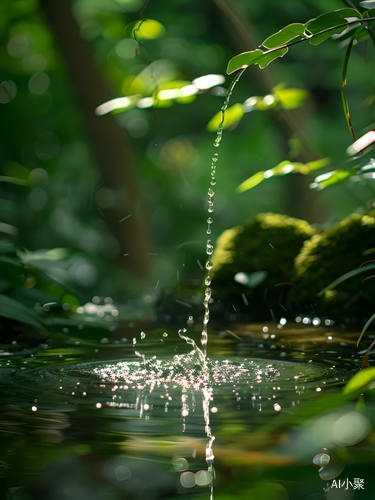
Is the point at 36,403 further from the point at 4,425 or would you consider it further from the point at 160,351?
the point at 160,351

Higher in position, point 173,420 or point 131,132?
point 131,132

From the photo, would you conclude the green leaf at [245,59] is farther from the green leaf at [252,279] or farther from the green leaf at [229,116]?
the green leaf at [252,279]

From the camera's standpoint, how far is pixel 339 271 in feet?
15.1

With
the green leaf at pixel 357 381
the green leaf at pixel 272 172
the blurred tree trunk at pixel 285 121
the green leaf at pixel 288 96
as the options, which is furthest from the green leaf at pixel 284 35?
the blurred tree trunk at pixel 285 121

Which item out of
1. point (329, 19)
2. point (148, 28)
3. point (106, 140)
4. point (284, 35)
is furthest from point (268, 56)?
point (106, 140)

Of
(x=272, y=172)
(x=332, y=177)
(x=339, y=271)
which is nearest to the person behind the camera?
(x=332, y=177)

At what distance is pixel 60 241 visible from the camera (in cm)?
988

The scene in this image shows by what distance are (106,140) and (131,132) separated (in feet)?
13.3

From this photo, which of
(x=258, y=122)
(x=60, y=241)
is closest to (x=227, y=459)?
(x=60, y=241)

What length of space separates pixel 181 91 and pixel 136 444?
2.00 m

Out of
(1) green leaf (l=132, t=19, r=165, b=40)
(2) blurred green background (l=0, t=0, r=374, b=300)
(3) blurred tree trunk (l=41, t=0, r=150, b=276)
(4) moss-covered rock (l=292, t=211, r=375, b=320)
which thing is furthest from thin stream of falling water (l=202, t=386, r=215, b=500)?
(3) blurred tree trunk (l=41, t=0, r=150, b=276)

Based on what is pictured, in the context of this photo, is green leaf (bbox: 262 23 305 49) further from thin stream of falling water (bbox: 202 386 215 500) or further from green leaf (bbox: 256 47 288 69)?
thin stream of falling water (bbox: 202 386 215 500)

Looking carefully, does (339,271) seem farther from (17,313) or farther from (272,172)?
(17,313)

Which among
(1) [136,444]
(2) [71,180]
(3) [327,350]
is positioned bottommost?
(1) [136,444]
